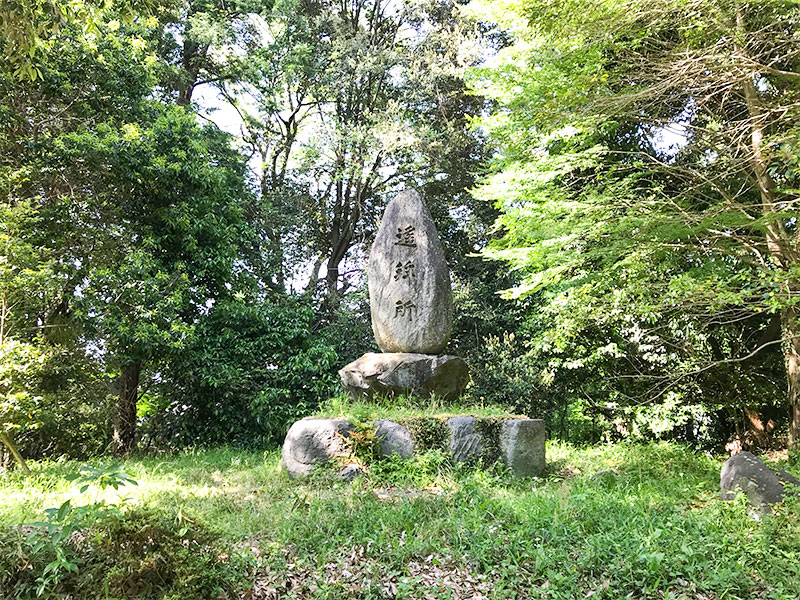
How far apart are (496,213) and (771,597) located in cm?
945

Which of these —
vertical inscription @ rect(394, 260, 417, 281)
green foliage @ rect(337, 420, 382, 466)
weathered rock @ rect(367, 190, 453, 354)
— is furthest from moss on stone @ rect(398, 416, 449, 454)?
vertical inscription @ rect(394, 260, 417, 281)

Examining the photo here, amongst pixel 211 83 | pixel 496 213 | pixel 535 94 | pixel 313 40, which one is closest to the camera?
pixel 535 94

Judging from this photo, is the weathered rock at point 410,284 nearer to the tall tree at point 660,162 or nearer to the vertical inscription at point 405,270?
the vertical inscription at point 405,270

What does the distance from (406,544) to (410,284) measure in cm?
438

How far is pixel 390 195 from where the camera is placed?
43.9ft

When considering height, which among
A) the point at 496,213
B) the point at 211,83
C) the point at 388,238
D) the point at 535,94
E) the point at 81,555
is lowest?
the point at 81,555

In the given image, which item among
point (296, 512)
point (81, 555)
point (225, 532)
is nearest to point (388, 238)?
point (296, 512)

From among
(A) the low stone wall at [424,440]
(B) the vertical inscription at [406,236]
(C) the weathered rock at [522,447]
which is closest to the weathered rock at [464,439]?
(A) the low stone wall at [424,440]

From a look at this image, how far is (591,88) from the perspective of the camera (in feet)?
20.8

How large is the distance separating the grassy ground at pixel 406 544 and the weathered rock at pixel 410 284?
2.33 m

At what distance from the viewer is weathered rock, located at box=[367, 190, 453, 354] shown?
7.61 meters

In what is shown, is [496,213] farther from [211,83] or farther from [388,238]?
[211,83]

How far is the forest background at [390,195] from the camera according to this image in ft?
20.1

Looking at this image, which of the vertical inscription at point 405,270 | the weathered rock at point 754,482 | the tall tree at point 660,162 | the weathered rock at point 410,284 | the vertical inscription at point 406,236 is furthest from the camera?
the vertical inscription at point 406,236
